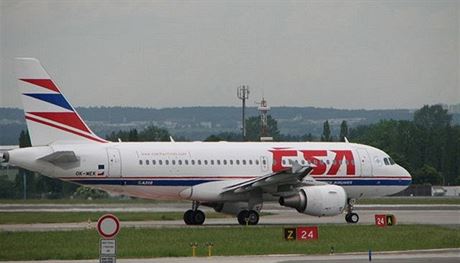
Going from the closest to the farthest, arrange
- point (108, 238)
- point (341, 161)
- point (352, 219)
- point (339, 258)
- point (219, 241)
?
point (108, 238), point (339, 258), point (219, 241), point (352, 219), point (341, 161)

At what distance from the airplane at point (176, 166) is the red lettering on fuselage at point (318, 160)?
5 centimetres

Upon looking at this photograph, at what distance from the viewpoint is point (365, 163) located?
209ft

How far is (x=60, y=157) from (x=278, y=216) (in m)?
16.1

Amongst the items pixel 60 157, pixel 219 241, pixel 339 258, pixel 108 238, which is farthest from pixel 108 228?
pixel 60 157

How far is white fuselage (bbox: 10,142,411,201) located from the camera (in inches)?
2279

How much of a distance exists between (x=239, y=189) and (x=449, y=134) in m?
77.9

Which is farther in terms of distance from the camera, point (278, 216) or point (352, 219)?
point (278, 216)

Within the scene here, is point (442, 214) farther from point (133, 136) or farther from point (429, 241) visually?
point (133, 136)

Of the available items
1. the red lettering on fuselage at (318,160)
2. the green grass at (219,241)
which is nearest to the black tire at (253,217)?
the red lettering on fuselage at (318,160)

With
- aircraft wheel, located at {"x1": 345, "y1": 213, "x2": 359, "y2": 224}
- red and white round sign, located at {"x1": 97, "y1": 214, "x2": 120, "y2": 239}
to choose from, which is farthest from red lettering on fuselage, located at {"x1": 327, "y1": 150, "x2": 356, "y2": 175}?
red and white round sign, located at {"x1": 97, "y1": 214, "x2": 120, "y2": 239}

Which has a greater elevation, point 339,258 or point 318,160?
point 318,160

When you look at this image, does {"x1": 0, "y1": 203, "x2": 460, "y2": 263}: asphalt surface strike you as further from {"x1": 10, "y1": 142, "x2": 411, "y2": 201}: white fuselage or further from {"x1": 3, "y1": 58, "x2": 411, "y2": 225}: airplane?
{"x1": 10, "y1": 142, "x2": 411, "y2": 201}: white fuselage

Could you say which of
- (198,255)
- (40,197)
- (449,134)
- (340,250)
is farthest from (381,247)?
(449,134)

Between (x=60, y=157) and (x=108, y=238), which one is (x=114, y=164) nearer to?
(x=60, y=157)
